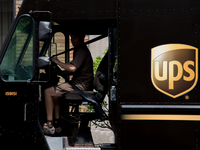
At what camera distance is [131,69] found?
12.1ft

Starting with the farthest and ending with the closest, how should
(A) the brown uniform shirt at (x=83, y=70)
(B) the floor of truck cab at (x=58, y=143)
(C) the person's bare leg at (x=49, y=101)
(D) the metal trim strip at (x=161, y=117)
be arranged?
(A) the brown uniform shirt at (x=83, y=70), (C) the person's bare leg at (x=49, y=101), (B) the floor of truck cab at (x=58, y=143), (D) the metal trim strip at (x=161, y=117)

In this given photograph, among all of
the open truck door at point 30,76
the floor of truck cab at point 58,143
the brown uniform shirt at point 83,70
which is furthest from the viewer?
the brown uniform shirt at point 83,70

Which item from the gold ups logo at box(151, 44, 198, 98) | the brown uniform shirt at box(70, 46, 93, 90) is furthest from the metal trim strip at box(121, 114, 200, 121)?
the brown uniform shirt at box(70, 46, 93, 90)

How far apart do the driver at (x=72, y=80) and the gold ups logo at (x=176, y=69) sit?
3.65 ft

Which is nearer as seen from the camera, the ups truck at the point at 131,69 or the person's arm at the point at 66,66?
the ups truck at the point at 131,69

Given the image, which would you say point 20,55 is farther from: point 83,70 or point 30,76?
point 83,70

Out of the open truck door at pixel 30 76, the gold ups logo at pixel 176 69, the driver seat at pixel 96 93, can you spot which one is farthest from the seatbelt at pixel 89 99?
the gold ups logo at pixel 176 69

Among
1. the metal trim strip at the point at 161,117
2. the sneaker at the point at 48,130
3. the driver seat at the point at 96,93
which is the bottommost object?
the sneaker at the point at 48,130

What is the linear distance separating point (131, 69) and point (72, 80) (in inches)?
40.8

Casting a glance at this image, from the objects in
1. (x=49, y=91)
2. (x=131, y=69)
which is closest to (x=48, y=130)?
(x=49, y=91)

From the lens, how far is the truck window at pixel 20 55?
12.5 ft

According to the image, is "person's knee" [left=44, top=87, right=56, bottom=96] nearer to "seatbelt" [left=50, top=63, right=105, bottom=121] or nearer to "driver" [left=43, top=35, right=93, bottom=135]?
"driver" [left=43, top=35, right=93, bottom=135]

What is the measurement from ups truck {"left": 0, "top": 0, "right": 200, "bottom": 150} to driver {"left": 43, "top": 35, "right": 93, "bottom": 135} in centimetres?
35

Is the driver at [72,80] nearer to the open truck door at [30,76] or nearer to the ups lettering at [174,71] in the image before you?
the open truck door at [30,76]
